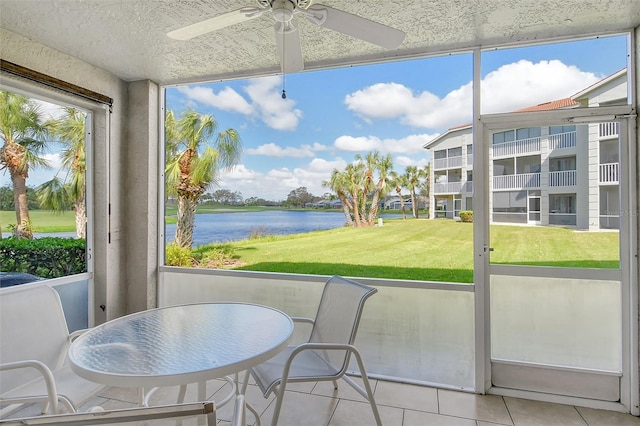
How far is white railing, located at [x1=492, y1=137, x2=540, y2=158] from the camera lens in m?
2.44

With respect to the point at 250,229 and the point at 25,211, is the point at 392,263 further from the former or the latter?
the point at 25,211

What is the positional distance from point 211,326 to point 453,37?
8.51 ft

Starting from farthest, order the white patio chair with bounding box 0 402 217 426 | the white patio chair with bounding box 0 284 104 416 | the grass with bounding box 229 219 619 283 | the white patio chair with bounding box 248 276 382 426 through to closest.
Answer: the grass with bounding box 229 219 619 283
the white patio chair with bounding box 248 276 382 426
the white patio chair with bounding box 0 284 104 416
the white patio chair with bounding box 0 402 217 426

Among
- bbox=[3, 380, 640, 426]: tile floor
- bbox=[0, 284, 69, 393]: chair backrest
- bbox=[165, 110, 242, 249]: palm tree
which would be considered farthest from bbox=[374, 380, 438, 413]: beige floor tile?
bbox=[165, 110, 242, 249]: palm tree

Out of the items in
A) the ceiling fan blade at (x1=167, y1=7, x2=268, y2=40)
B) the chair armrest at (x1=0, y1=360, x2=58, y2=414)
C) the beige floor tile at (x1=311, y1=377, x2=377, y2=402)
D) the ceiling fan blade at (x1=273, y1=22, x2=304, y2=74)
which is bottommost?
the beige floor tile at (x1=311, y1=377, x2=377, y2=402)

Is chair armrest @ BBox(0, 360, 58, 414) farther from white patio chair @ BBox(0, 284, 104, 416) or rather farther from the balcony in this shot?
the balcony

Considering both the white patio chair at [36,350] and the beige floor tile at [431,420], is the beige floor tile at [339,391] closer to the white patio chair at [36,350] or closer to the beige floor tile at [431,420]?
the beige floor tile at [431,420]

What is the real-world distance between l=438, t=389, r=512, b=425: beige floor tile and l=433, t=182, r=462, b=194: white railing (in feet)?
5.10

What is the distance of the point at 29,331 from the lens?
72.2 inches

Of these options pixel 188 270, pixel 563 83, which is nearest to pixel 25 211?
pixel 188 270

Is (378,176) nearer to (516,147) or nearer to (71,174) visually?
(516,147)

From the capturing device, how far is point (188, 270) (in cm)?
321

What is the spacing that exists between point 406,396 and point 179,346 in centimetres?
171

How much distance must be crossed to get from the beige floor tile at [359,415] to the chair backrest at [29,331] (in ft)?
5.77
